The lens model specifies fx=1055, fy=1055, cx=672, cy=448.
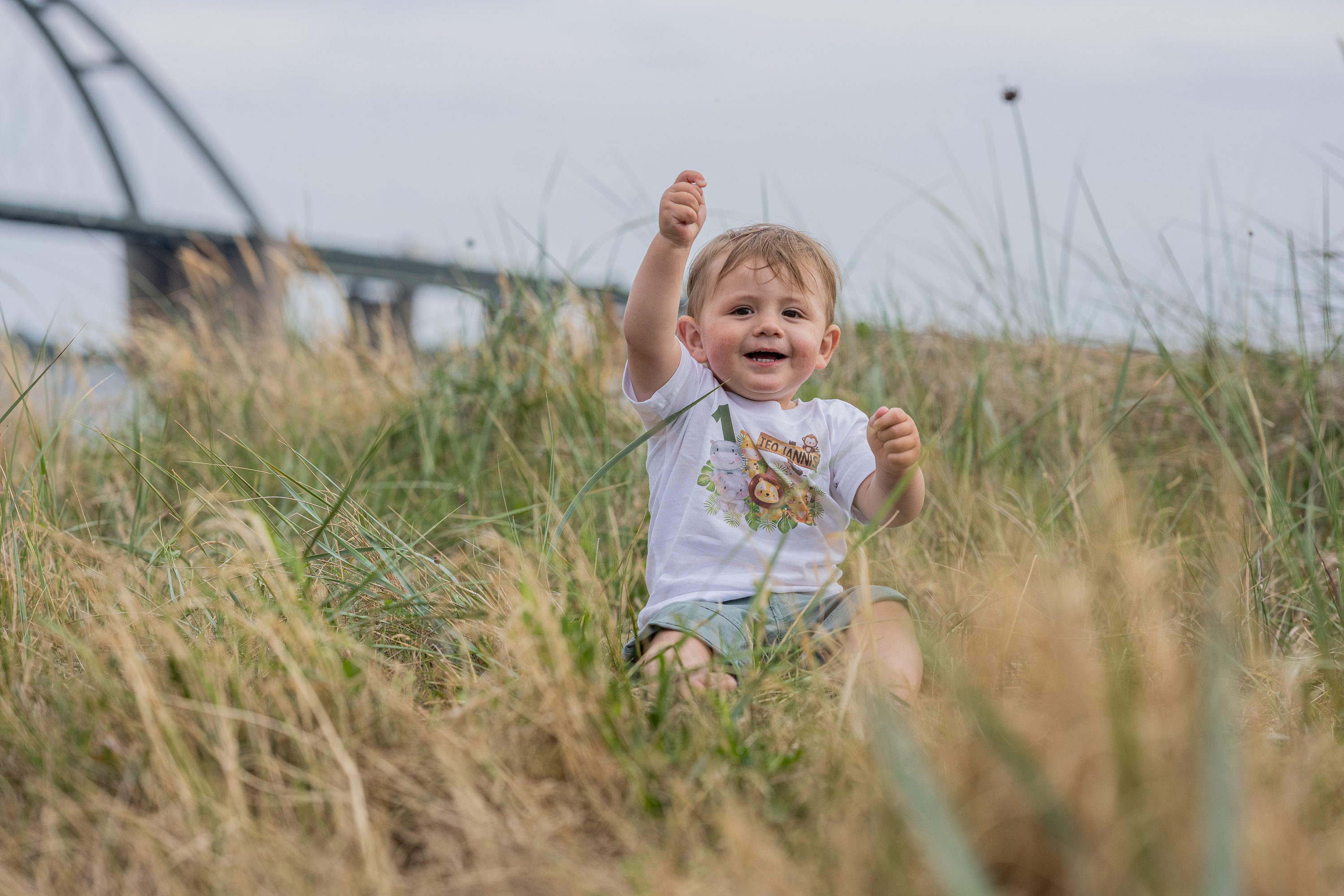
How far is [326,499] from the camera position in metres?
1.69

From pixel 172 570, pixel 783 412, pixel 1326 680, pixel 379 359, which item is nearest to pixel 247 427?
pixel 379 359

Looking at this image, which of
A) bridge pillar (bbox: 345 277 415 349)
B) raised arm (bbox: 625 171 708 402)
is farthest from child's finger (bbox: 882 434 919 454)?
bridge pillar (bbox: 345 277 415 349)

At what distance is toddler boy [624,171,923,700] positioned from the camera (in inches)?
67.8

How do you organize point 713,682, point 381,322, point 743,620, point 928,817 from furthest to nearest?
point 381,322, point 743,620, point 713,682, point 928,817

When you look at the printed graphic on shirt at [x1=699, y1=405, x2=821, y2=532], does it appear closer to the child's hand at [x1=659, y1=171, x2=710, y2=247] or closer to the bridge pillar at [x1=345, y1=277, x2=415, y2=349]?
the child's hand at [x1=659, y1=171, x2=710, y2=247]

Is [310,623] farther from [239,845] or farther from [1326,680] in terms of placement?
[1326,680]

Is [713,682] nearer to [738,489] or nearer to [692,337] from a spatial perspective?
[738,489]

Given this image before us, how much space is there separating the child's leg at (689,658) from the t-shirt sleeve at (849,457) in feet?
1.37

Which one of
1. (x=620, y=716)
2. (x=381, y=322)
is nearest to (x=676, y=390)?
(x=620, y=716)

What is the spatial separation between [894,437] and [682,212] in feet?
1.61

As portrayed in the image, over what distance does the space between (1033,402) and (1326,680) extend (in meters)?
1.69

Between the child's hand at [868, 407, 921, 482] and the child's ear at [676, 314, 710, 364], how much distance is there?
363mm

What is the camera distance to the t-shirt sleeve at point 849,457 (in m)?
1.88

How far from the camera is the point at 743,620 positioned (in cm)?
162
